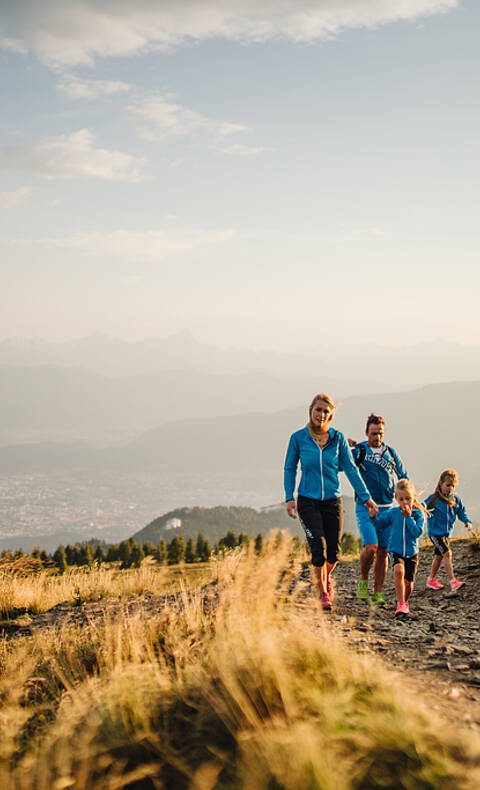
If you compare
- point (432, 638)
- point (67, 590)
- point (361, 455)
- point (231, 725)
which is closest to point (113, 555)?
point (67, 590)

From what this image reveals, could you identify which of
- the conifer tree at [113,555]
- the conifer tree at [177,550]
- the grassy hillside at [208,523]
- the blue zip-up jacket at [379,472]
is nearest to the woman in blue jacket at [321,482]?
the blue zip-up jacket at [379,472]

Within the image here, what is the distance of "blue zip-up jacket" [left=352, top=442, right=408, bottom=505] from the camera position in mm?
7699

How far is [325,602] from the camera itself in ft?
22.2

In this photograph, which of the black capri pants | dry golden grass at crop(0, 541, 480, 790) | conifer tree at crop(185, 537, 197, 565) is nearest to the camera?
dry golden grass at crop(0, 541, 480, 790)

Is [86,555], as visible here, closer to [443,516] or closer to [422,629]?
[443,516]

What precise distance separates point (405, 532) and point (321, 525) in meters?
1.14

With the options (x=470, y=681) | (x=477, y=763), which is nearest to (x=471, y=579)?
(x=470, y=681)

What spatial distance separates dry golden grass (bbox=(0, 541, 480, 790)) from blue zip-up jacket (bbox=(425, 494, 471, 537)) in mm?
4841

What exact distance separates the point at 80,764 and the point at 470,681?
8.54 ft

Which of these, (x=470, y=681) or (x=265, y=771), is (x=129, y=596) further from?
(x=265, y=771)

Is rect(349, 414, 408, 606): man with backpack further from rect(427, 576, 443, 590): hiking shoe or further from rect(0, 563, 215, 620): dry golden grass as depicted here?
rect(0, 563, 215, 620): dry golden grass

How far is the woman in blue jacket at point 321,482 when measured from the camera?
6.76 meters

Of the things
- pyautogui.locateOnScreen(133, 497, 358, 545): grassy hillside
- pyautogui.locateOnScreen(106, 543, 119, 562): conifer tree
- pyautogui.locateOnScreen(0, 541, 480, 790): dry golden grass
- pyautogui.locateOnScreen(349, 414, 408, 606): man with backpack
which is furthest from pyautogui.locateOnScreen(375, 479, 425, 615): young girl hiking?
pyautogui.locateOnScreen(133, 497, 358, 545): grassy hillside

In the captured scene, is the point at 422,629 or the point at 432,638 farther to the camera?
the point at 422,629
